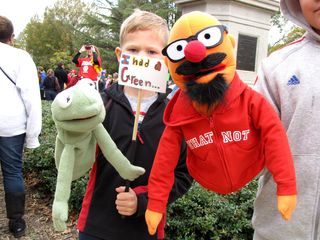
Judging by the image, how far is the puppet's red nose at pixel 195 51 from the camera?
4.27 ft

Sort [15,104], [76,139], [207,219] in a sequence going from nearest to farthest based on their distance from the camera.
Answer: [76,139] → [207,219] → [15,104]

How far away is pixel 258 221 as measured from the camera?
1.64 m

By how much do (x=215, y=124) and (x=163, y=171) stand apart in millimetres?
273

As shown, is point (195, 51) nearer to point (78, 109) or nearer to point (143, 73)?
point (143, 73)

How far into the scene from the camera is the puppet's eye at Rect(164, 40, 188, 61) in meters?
1.37

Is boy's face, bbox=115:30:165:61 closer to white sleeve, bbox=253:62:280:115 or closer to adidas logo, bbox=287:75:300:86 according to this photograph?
white sleeve, bbox=253:62:280:115

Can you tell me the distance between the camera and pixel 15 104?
3.43 meters

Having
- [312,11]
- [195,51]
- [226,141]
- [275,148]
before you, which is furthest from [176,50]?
[312,11]

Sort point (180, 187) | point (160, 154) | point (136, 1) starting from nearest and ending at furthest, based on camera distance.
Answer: point (160, 154) < point (180, 187) < point (136, 1)

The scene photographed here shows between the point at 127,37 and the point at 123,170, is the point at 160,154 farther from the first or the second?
the point at 127,37

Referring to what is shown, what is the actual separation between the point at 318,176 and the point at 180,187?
2.04 ft

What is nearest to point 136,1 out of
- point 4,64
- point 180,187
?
point 4,64

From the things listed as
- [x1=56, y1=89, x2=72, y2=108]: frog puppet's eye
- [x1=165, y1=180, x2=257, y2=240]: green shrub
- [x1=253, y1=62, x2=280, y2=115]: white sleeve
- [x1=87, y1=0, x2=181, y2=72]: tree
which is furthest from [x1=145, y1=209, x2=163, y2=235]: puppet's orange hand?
[x1=87, y1=0, x2=181, y2=72]: tree

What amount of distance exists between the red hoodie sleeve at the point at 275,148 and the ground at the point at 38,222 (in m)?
2.83
